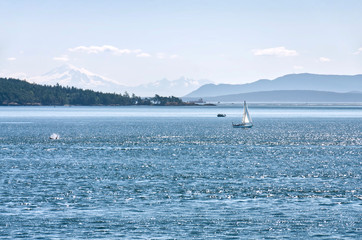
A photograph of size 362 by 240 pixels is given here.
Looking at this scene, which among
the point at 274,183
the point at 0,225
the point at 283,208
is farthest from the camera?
the point at 274,183

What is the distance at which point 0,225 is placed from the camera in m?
40.4

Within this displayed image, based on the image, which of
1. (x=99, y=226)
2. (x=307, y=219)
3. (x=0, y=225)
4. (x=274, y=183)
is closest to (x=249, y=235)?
(x=307, y=219)

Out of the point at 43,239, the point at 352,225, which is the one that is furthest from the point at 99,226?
the point at 352,225

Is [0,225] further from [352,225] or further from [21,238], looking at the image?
[352,225]

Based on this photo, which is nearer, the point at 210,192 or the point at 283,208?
the point at 283,208

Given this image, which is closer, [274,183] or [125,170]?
[274,183]

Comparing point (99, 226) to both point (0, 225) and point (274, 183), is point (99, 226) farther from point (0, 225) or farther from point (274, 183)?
point (274, 183)

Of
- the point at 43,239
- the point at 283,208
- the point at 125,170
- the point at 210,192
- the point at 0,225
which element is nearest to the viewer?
the point at 43,239

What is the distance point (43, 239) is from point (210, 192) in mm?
20859

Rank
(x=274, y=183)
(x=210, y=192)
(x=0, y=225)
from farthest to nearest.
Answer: (x=274, y=183) → (x=210, y=192) → (x=0, y=225)

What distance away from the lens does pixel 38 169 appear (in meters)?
72.3

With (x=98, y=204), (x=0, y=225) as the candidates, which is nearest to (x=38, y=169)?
(x=98, y=204)

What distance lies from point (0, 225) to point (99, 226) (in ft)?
22.6

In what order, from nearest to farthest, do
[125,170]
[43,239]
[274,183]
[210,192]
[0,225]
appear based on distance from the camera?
[43,239] → [0,225] → [210,192] → [274,183] → [125,170]
